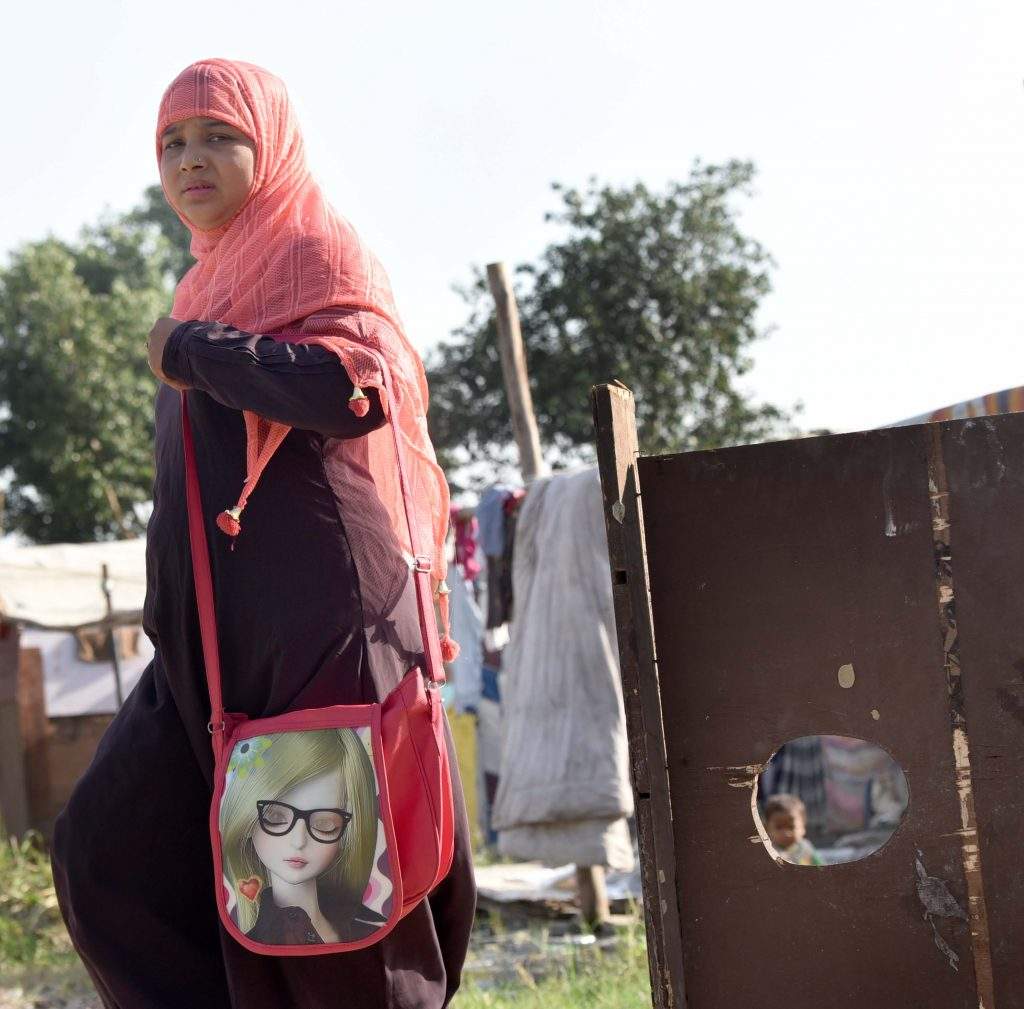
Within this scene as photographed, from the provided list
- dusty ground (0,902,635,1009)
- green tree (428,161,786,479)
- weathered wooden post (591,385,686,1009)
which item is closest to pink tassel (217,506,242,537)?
weathered wooden post (591,385,686,1009)

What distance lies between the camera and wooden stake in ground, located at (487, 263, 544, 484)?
5754 millimetres

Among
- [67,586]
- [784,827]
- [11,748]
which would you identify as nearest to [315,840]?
[784,827]

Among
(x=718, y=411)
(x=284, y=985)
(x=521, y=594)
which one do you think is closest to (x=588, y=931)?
(x=521, y=594)

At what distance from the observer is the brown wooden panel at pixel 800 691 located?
6.07 feet

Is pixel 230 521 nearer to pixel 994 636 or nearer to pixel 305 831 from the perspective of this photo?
A: pixel 305 831

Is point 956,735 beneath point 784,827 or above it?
above

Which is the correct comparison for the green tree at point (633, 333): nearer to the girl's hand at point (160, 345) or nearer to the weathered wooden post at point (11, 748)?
the weathered wooden post at point (11, 748)

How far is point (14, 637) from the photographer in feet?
27.3

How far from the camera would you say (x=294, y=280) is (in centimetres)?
206

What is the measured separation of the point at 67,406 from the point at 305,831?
18.1 metres

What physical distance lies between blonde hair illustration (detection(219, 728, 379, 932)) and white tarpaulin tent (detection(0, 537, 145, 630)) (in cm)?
602

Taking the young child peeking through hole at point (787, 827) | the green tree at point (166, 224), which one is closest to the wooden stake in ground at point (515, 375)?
the young child peeking through hole at point (787, 827)

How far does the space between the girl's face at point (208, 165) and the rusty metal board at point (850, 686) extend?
759mm

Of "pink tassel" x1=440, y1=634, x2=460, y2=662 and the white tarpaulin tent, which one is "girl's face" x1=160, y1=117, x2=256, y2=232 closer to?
"pink tassel" x1=440, y1=634, x2=460, y2=662
